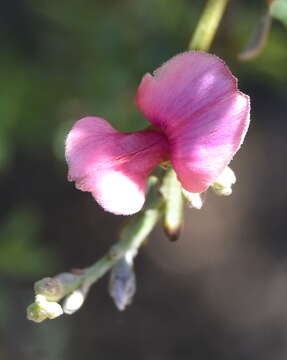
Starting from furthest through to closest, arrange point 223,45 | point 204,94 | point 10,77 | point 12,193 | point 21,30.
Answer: point 12,193, point 21,30, point 10,77, point 223,45, point 204,94

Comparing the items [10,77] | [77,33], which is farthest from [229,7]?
[10,77]

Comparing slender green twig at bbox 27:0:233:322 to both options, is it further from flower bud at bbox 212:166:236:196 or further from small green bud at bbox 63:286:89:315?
flower bud at bbox 212:166:236:196

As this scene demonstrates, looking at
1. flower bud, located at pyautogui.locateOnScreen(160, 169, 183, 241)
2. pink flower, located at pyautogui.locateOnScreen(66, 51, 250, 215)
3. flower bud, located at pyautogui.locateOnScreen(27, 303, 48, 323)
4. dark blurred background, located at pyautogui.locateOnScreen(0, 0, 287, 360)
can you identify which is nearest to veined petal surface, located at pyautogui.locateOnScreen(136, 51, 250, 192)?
pink flower, located at pyautogui.locateOnScreen(66, 51, 250, 215)

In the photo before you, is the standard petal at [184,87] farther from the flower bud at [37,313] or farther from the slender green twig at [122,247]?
the flower bud at [37,313]

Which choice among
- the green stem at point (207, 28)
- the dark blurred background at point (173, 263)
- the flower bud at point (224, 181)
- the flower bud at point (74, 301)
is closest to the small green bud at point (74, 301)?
the flower bud at point (74, 301)

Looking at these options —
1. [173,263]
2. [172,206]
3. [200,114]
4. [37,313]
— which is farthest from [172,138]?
[173,263]

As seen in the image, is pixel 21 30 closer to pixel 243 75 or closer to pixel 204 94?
pixel 243 75

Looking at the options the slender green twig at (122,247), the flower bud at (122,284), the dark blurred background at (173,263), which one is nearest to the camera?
the slender green twig at (122,247)
